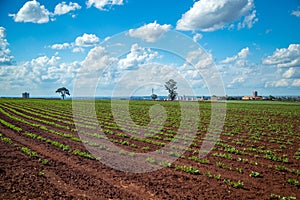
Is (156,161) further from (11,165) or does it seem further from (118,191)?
(11,165)

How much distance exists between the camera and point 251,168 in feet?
34.7

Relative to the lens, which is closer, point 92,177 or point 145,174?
point 92,177

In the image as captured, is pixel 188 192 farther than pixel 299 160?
No

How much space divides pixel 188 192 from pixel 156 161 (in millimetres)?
3496

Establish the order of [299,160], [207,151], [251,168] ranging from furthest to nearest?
[207,151] < [299,160] < [251,168]

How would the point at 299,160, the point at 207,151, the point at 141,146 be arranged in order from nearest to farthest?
the point at 299,160 → the point at 207,151 → the point at 141,146

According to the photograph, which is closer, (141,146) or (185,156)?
(185,156)

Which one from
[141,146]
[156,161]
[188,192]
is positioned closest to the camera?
[188,192]

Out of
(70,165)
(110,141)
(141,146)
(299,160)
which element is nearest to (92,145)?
(110,141)

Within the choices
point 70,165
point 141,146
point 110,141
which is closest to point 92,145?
point 110,141

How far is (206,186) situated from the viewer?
838 cm

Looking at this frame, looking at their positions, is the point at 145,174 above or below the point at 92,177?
below

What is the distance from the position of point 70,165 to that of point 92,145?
12.6 ft

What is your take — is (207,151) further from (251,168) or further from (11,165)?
(11,165)
